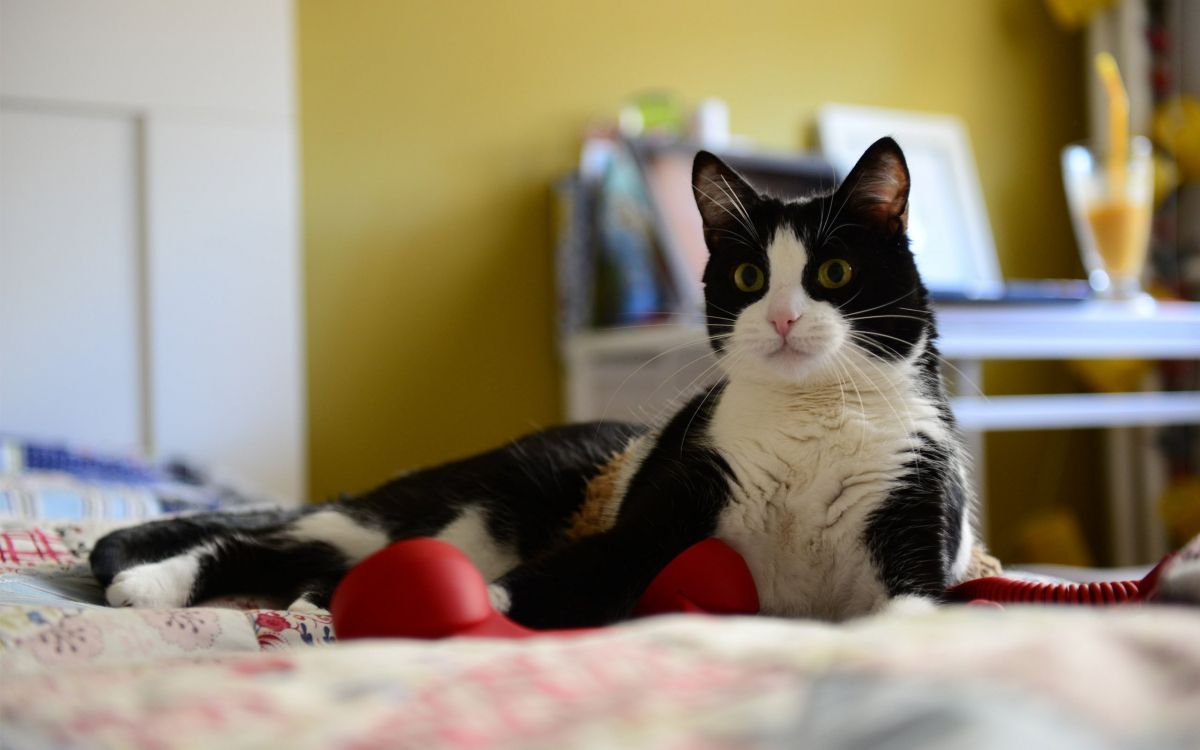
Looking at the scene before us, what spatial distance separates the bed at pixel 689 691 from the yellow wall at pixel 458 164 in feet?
6.17

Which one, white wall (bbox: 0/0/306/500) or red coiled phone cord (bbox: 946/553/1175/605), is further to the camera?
white wall (bbox: 0/0/306/500)

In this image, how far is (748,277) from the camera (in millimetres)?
886

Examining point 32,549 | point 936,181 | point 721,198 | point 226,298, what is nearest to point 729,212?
point 721,198

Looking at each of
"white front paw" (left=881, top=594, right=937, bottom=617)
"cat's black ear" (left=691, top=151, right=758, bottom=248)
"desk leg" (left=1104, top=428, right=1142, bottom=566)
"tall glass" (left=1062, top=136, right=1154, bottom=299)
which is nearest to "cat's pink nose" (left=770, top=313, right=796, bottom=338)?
"cat's black ear" (left=691, top=151, right=758, bottom=248)

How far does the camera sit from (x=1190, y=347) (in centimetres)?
223

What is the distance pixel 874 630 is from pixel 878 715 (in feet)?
0.29

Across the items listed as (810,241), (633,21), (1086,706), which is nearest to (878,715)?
(1086,706)

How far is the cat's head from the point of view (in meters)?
0.82

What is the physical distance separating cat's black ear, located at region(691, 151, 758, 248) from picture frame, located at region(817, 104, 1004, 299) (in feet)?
5.93

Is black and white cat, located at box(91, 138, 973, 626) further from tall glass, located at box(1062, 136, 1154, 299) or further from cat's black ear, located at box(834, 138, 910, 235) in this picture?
tall glass, located at box(1062, 136, 1154, 299)

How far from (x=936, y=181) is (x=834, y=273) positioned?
2.14 meters

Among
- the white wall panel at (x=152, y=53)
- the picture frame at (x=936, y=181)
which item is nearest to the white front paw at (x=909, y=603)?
the white wall panel at (x=152, y=53)

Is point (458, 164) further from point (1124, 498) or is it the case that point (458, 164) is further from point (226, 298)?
point (1124, 498)

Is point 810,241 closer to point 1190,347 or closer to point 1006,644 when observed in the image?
point 1006,644
